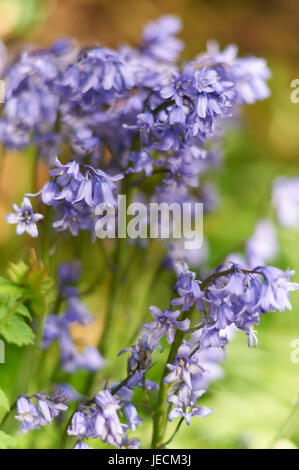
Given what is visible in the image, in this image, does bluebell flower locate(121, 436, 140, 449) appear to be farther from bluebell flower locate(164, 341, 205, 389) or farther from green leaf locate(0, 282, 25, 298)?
green leaf locate(0, 282, 25, 298)

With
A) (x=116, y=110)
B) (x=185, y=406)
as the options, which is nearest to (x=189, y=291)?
(x=185, y=406)

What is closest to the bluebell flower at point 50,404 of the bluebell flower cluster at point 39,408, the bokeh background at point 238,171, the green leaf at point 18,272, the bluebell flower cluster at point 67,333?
the bluebell flower cluster at point 39,408

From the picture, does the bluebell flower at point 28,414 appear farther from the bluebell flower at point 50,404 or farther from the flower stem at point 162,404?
the flower stem at point 162,404

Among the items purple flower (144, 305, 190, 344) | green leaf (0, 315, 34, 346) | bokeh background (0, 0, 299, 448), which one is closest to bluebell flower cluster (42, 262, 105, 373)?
bokeh background (0, 0, 299, 448)

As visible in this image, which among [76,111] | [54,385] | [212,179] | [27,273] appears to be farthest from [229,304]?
[212,179]

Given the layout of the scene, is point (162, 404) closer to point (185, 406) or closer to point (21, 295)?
point (185, 406)

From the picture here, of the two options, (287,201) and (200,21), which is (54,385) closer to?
(287,201)
